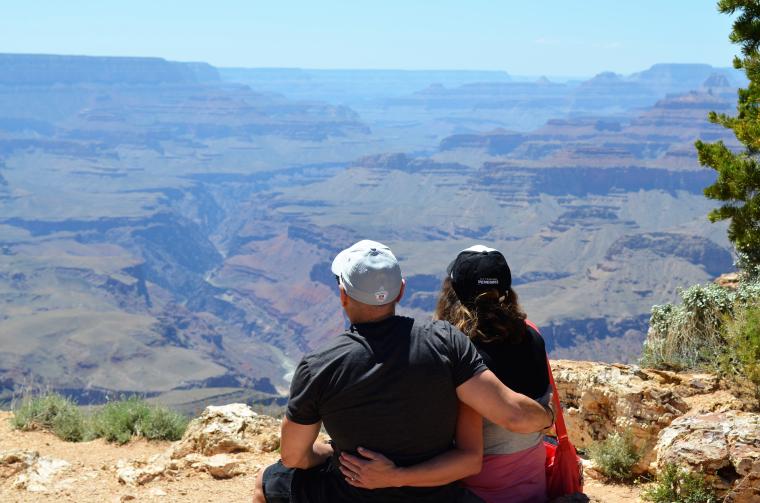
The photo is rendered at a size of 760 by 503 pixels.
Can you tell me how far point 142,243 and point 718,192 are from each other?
197 m

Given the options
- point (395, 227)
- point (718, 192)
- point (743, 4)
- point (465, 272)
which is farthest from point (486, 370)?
point (395, 227)

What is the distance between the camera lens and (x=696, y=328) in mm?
7754

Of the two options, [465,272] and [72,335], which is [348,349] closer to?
[465,272]

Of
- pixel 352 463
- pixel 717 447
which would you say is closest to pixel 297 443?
pixel 352 463

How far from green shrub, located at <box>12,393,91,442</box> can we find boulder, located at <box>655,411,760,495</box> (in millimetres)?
5572

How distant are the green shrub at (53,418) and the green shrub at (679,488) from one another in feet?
18.0

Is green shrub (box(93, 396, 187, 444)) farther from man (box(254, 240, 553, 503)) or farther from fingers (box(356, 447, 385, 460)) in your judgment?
fingers (box(356, 447, 385, 460))

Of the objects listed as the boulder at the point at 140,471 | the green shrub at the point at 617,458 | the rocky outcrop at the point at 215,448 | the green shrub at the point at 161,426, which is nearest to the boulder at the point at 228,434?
the rocky outcrop at the point at 215,448

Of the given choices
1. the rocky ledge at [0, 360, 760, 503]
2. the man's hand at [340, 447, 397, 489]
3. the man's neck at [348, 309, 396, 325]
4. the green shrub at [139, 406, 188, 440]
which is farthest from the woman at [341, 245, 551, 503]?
the green shrub at [139, 406, 188, 440]

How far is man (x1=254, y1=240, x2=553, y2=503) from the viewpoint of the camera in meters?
3.17

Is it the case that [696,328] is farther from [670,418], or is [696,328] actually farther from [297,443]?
[297,443]

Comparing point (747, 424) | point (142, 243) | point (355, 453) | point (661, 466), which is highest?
point (355, 453)

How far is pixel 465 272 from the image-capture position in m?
3.58

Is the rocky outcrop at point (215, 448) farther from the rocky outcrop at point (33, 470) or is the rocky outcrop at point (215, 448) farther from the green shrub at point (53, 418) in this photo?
the green shrub at point (53, 418)
